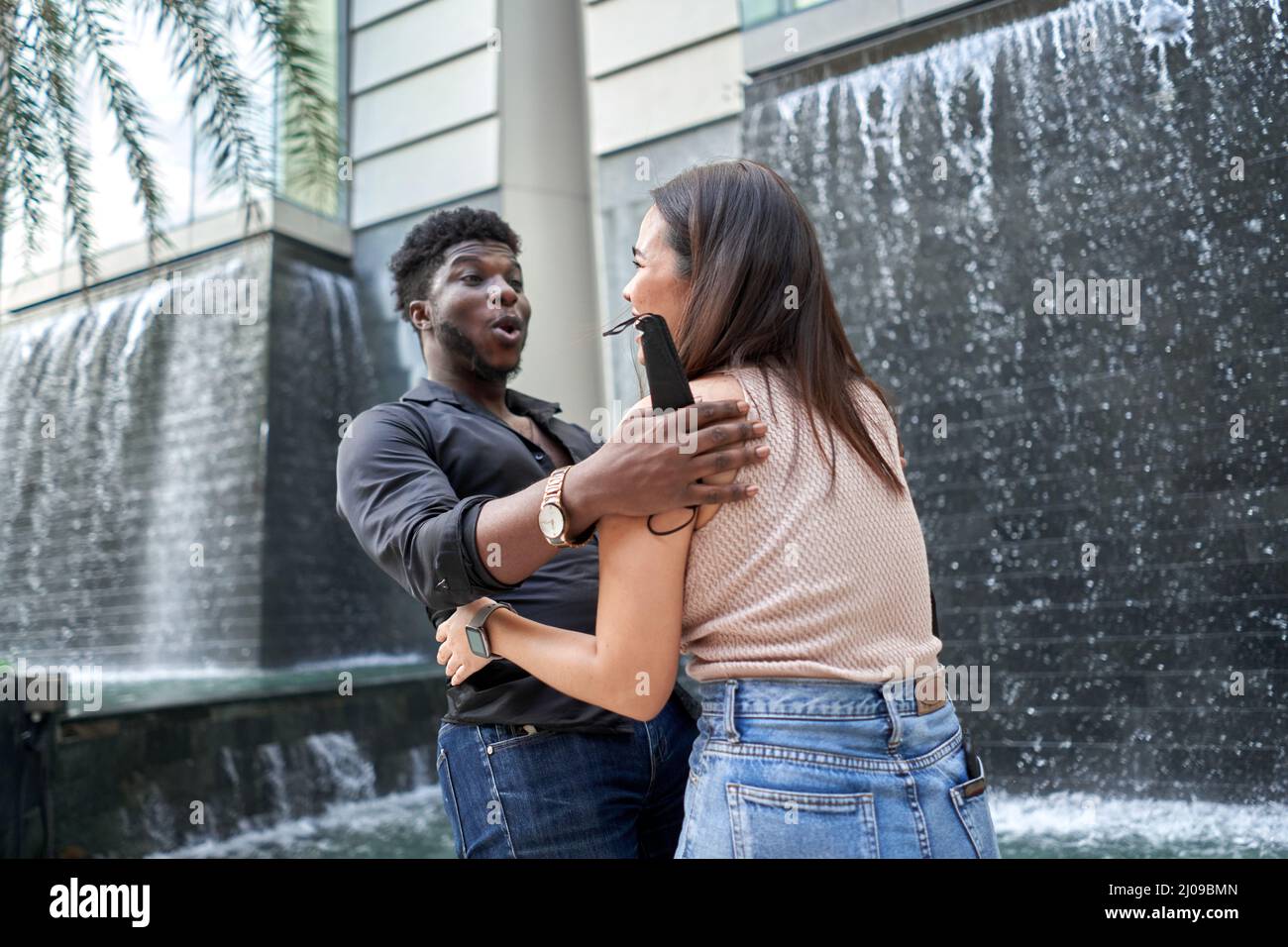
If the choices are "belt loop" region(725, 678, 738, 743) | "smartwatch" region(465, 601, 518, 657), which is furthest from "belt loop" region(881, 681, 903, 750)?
"smartwatch" region(465, 601, 518, 657)

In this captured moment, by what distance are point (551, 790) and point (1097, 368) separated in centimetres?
505

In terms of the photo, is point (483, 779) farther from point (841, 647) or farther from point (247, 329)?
point (247, 329)

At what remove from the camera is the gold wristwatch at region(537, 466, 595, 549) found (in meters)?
1.58

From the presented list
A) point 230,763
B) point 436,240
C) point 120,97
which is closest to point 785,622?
point 436,240

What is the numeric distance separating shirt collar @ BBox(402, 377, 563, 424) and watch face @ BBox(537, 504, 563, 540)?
2.34 feet

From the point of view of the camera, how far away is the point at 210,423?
10234 millimetres

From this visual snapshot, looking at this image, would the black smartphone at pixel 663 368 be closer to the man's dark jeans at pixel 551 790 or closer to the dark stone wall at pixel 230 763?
the man's dark jeans at pixel 551 790

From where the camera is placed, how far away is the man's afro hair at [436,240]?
8.57 ft

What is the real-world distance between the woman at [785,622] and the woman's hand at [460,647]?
6.3 inches

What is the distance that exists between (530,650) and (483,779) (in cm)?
47

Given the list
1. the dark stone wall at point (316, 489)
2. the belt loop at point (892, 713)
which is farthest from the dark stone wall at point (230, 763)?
the belt loop at point (892, 713)

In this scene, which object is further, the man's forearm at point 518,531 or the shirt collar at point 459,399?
the shirt collar at point 459,399

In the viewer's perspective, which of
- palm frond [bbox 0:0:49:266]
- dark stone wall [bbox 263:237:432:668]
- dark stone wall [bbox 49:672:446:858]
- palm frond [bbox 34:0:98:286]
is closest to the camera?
palm frond [bbox 0:0:49:266]

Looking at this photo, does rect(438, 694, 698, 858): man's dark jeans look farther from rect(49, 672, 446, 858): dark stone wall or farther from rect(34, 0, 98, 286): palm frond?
rect(49, 672, 446, 858): dark stone wall
